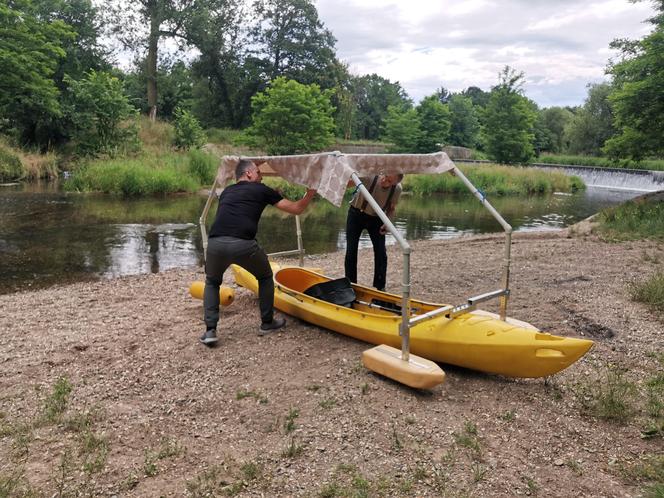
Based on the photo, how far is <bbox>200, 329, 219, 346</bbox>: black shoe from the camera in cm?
593

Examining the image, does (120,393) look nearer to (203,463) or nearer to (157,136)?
(203,463)

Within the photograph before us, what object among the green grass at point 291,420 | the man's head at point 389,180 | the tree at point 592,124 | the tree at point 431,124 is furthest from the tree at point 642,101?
the tree at point 592,124

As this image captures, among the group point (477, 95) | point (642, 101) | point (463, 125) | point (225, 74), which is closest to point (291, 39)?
point (225, 74)

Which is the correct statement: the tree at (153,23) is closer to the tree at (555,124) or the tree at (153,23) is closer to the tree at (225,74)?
the tree at (225,74)

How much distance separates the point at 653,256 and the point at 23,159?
28151mm

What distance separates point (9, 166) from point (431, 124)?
36.4 meters

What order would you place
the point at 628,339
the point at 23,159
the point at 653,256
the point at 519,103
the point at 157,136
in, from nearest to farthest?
the point at 628,339, the point at 653,256, the point at 23,159, the point at 157,136, the point at 519,103

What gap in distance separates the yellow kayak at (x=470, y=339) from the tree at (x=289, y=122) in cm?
2989

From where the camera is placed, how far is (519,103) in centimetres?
4284

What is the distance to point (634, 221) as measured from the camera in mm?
13719

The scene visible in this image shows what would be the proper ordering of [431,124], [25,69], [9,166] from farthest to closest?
[431,124] < [25,69] < [9,166]

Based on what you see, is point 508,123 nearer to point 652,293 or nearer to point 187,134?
point 187,134

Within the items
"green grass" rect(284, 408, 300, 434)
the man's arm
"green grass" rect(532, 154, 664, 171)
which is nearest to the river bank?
"green grass" rect(284, 408, 300, 434)

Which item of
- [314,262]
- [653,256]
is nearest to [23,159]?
[314,262]
